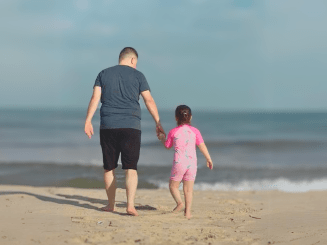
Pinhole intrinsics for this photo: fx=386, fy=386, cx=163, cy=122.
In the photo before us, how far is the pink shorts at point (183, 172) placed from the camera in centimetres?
430

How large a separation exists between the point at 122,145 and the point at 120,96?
1.80ft

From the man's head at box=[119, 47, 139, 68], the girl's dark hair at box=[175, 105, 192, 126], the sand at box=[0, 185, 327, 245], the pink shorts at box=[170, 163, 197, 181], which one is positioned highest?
the man's head at box=[119, 47, 139, 68]

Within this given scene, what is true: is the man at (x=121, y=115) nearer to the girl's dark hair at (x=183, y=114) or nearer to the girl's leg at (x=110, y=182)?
A: the girl's leg at (x=110, y=182)

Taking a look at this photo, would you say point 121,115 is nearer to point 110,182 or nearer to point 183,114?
point 183,114

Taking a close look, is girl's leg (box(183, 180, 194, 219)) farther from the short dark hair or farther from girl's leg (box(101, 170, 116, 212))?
the short dark hair

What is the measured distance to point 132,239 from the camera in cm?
334

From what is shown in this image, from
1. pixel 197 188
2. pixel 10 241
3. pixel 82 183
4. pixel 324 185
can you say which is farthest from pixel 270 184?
pixel 10 241

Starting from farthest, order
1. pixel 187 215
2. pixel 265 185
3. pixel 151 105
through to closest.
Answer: pixel 265 185
pixel 151 105
pixel 187 215

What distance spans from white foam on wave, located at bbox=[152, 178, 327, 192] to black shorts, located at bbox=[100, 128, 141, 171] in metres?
3.78

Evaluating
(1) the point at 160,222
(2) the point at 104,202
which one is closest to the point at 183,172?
(1) the point at 160,222

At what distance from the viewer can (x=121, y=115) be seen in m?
4.30

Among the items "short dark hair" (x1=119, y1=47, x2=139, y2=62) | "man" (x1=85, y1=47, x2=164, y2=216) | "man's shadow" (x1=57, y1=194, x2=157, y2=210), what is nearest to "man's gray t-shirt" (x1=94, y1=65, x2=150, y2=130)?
"man" (x1=85, y1=47, x2=164, y2=216)

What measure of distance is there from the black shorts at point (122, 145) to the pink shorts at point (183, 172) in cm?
47

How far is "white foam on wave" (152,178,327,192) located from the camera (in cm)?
789
